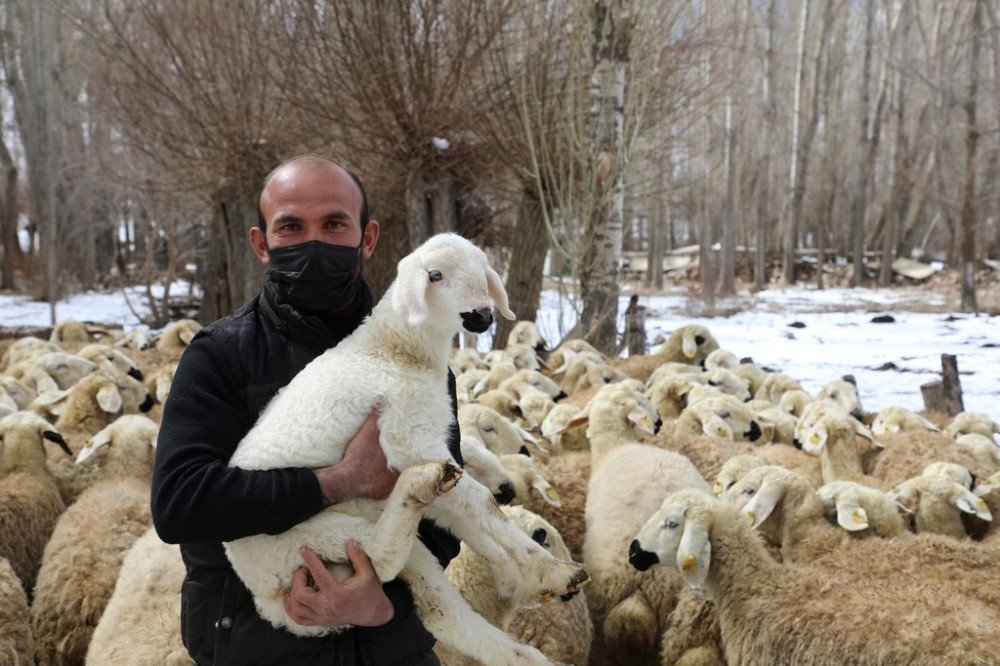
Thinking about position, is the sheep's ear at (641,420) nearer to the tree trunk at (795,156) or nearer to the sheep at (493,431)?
the sheep at (493,431)

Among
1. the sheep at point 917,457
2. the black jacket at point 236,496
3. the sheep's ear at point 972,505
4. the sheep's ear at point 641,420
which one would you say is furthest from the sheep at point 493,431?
the black jacket at point 236,496

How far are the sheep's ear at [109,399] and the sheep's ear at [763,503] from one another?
181 inches

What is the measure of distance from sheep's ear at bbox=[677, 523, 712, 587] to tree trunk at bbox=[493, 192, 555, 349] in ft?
31.0

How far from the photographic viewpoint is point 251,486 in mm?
1878

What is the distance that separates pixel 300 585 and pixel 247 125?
1147 cm

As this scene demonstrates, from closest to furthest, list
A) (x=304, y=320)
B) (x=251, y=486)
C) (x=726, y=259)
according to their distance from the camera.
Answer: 1. (x=251, y=486)
2. (x=304, y=320)
3. (x=726, y=259)

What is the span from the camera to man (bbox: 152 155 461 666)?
6.19ft

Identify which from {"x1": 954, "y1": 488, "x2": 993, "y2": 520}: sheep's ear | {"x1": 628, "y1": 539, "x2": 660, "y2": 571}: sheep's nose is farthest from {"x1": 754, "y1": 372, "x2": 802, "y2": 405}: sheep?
{"x1": 628, "y1": 539, "x2": 660, "y2": 571}: sheep's nose

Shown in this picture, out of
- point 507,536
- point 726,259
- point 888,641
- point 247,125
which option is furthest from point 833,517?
point 726,259

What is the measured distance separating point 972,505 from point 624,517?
186 centimetres

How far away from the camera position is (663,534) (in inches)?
149

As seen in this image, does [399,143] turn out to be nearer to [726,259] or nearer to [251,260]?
[251,260]

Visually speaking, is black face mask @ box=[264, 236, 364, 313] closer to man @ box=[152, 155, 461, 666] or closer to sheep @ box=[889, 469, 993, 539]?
man @ box=[152, 155, 461, 666]

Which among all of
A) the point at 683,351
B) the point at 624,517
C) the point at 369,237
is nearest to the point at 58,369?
the point at 624,517
